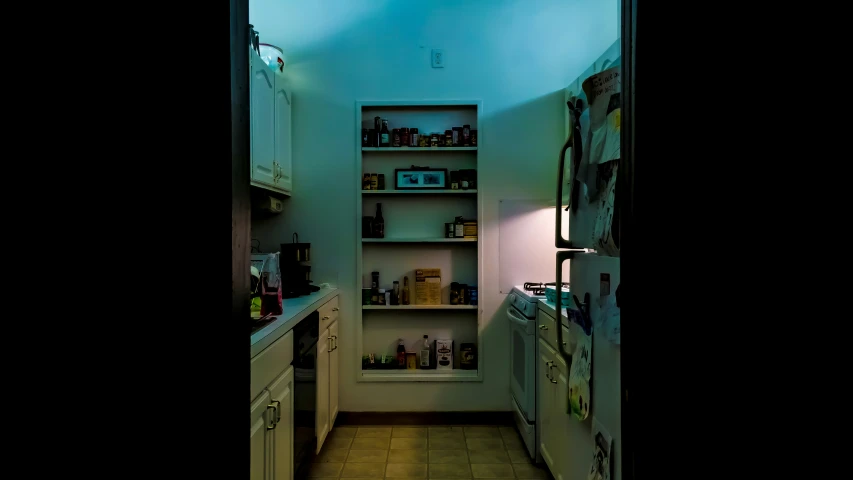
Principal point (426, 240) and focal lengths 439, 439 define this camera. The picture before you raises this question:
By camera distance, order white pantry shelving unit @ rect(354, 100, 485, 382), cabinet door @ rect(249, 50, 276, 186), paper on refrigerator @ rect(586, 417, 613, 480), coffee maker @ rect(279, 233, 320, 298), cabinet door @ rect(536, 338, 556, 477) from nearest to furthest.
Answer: paper on refrigerator @ rect(586, 417, 613, 480)
cabinet door @ rect(536, 338, 556, 477)
cabinet door @ rect(249, 50, 276, 186)
coffee maker @ rect(279, 233, 320, 298)
white pantry shelving unit @ rect(354, 100, 485, 382)

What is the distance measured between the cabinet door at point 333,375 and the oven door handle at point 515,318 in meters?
1.13

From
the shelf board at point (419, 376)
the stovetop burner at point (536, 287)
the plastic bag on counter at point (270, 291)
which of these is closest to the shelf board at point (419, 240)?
the stovetop burner at point (536, 287)

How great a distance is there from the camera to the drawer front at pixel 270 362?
4.81 feet

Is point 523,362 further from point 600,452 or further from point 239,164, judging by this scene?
point 239,164

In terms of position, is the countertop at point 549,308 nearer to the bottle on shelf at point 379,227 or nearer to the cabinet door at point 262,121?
the bottle on shelf at point 379,227

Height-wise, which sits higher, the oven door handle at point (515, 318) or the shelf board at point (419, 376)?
the oven door handle at point (515, 318)

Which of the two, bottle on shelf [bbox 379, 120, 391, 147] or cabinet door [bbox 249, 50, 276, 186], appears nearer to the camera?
cabinet door [bbox 249, 50, 276, 186]

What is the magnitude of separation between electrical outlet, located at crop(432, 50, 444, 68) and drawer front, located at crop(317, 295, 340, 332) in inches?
67.7

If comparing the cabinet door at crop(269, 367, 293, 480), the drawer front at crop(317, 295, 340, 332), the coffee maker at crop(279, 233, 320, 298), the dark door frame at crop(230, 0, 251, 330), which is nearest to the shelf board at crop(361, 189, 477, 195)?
the coffee maker at crop(279, 233, 320, 298)

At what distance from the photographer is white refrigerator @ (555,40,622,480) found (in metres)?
1.29

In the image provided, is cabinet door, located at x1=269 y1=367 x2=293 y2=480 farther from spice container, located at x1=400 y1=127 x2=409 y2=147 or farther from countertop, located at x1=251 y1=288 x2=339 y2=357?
spice container, located at x1=400 y1=127 x2=409 y2=147

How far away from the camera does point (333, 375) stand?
2812 mm

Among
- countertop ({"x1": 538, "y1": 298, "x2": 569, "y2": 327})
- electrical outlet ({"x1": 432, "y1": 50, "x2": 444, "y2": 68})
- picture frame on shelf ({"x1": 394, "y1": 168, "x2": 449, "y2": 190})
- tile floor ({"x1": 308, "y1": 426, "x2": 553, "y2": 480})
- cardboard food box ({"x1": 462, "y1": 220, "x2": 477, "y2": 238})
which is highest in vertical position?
electrical outlet ({"x1": 432, "y1": 50, "x2": 444, "y2": 68})

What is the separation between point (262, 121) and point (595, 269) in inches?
75.7
